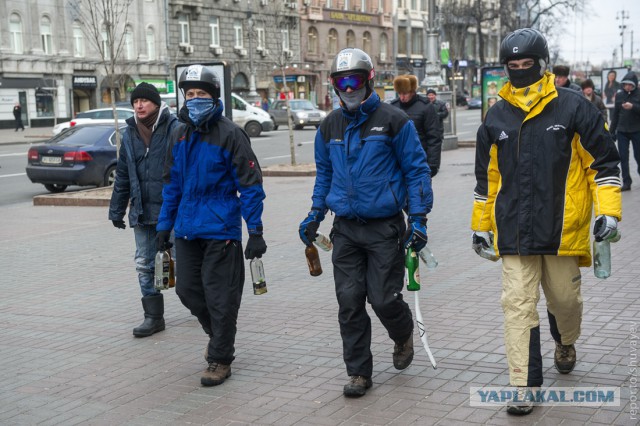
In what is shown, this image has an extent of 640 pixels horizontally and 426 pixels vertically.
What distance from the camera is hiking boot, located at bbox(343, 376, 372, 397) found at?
16.4 feet

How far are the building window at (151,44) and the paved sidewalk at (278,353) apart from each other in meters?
46.2

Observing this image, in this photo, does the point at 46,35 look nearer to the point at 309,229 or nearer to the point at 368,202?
the point at 309,229

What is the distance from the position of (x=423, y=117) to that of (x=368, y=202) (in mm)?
4617

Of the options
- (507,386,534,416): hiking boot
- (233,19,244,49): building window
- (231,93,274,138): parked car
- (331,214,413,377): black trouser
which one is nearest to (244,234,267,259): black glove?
(331,214,413,377): black trouser

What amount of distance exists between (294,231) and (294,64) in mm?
54344

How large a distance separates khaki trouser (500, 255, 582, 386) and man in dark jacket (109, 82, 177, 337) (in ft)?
9.22

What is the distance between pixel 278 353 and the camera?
19.8 ft

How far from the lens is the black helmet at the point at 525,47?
4578mm

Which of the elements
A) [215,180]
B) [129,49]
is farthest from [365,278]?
[129,49]

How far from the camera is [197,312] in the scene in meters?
5.66

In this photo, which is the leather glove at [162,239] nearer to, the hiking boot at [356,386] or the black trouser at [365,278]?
the black trouser at [365,278]

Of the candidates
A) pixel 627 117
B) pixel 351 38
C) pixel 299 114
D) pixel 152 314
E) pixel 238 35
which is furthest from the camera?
pixel 351 38

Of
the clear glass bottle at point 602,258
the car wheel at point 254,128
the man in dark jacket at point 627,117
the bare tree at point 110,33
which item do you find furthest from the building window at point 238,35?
the clear glass bottle at point 602,258

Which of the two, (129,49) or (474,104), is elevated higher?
(129,49)
